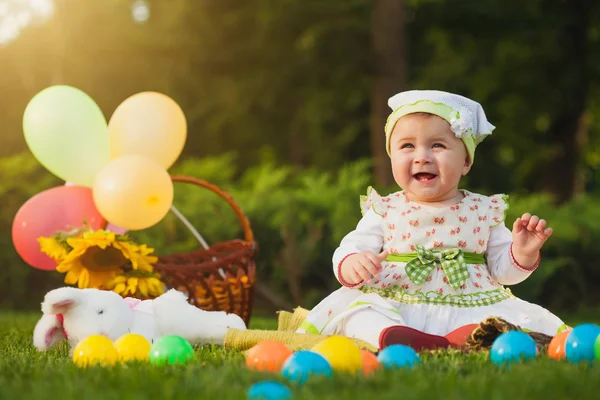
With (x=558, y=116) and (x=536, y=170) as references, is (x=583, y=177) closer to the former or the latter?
(x=536, y=170)

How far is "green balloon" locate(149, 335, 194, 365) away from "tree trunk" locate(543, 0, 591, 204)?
942 cm

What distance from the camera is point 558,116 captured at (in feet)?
37.2

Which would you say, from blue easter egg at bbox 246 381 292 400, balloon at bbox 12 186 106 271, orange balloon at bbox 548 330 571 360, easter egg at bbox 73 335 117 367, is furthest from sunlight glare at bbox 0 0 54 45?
blue easter egg at bbox 246 381 292 400

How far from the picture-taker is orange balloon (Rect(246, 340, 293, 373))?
228 centimetres

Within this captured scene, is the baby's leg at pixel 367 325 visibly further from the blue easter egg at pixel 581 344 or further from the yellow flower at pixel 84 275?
the yellow flower at pixel 84 275

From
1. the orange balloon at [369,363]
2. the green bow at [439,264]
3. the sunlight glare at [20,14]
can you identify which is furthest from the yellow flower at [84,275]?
the sunlight glare at [20,14]

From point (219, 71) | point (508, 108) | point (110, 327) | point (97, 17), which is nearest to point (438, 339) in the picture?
point (110, 327)

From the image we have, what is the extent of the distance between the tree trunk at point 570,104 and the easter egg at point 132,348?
9380 millimetres

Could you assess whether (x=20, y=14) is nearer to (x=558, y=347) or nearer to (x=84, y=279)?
(x=84, y=279)

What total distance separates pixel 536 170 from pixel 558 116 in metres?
2.93

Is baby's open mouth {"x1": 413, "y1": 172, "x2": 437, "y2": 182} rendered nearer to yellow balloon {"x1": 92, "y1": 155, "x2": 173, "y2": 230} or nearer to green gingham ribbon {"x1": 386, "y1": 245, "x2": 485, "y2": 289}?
green gingham ribbon {"x1": 386, "y1": 245, "x2": 485, "y2": 289}

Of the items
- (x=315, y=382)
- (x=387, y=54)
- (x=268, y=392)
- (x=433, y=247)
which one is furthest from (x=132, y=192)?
(x=387, y=54)

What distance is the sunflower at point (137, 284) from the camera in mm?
3828

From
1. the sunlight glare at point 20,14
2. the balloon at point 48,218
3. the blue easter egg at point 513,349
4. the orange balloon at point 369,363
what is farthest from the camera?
the sunlight glare at point 20,14
